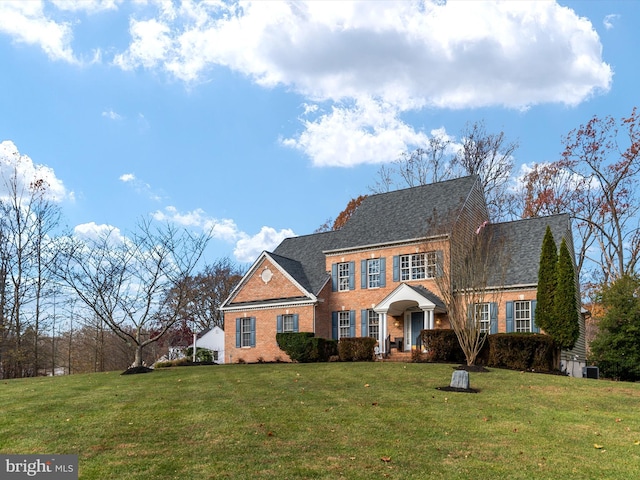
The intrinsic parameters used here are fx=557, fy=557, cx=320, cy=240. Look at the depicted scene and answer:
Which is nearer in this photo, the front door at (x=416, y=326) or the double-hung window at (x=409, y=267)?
the front door at (x=416, y=326)

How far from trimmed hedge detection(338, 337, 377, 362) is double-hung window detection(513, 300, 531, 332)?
607cm

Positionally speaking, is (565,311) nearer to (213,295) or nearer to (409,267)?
(409,267)

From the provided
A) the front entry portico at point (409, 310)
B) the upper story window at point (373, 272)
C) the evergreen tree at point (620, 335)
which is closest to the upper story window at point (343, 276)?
the upper story window at point (373, 272)

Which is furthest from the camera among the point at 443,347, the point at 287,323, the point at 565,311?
the point at 287,323

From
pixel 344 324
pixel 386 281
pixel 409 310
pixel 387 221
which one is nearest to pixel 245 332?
pixel 344 324

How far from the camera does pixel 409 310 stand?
26.6 meters

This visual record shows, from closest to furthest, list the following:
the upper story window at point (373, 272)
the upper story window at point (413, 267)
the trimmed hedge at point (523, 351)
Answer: the trimmed hedge at point (523, 351) → the upper story window at point (413, 267) → the upper story window at point (373, 272)

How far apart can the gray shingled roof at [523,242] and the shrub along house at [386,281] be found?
0.05 meters

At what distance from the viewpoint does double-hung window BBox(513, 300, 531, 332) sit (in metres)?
23.3

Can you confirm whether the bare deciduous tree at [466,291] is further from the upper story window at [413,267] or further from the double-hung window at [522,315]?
the upper story window at [413,267]

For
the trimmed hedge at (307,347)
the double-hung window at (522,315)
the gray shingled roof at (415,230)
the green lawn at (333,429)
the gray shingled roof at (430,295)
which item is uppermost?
the gray shingled roof at (415,230)

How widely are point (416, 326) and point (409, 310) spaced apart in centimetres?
82

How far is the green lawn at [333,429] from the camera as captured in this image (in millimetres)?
7449

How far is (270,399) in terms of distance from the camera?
12289mm
